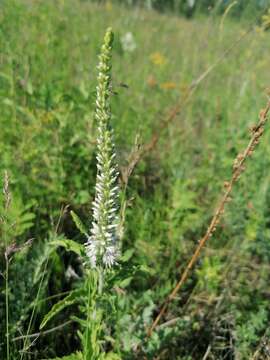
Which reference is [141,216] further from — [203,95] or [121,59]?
[121,59]

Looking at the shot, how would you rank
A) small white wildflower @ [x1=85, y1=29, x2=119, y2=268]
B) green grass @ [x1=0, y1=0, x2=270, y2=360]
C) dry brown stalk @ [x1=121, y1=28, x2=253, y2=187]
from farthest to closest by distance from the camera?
green grass @ [x1=0, y1=0, x2=270, y2=360] < dry brown stalk @ [x1=121, y1=28, x2=253, y2=187] < small white wildflower @ [x1=85, y1=29, x2=119, y2=268]

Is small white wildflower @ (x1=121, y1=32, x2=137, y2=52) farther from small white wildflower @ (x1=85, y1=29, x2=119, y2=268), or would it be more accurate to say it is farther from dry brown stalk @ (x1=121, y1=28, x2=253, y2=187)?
small white wildflower @ (x1=85, y1=29, x2=119, y2=268)

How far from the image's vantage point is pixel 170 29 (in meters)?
7.40

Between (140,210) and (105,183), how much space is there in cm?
121

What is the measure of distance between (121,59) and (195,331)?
4.06 metres

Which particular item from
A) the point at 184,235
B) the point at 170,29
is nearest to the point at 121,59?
the point at 170,29

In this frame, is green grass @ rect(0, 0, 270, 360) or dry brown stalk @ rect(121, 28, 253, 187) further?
green grass @ rect(0, 0, 270, 360)

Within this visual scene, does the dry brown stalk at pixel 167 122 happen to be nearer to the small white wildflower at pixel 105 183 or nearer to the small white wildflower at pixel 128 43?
the small white wildflower at pixel 105 183

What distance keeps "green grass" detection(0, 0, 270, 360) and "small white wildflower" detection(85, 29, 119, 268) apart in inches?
6.1

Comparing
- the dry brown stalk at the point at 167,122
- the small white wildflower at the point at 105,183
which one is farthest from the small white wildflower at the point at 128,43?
the small white wildflower at the point at 105,183

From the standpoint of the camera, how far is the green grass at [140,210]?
1860 mm

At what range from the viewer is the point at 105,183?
121cm

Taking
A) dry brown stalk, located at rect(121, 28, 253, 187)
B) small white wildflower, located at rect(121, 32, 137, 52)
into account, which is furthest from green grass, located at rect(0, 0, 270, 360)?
small white wildflower, located at rect(121, 32, 137, 52)

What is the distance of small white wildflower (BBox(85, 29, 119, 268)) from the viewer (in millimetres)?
1132
